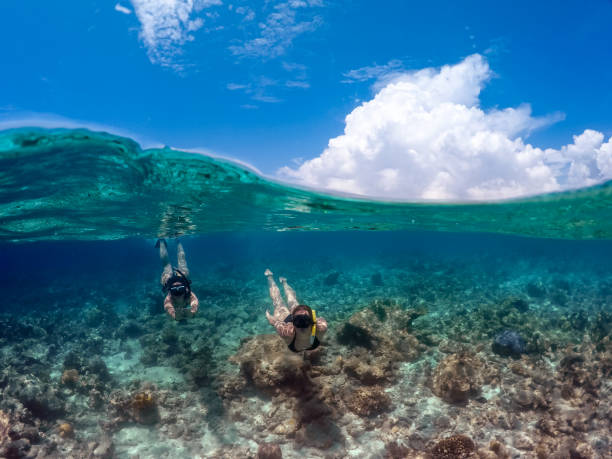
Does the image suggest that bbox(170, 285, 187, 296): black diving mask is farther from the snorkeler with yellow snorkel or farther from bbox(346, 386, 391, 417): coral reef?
bbox(346, 386, 391, 417): coral reef

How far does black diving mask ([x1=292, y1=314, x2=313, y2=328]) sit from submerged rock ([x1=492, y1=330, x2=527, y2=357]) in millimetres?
7948

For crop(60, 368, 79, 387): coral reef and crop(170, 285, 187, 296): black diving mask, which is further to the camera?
crop(60, 368, 79, 387): coral reef

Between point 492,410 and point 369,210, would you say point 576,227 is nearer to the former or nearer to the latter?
point 369,210

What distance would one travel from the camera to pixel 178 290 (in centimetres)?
788

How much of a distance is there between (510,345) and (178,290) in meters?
10.7

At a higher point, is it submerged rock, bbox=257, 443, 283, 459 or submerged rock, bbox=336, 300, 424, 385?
submerged rock, bbox=336, 300, 424, 385

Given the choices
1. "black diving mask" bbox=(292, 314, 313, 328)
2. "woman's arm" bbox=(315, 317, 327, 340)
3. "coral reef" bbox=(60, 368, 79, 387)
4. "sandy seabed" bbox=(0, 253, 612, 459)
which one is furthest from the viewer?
"coral reef" bbox=(60, 368, 79, 387)

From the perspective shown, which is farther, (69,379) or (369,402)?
(69,379)

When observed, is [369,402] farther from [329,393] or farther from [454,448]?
[454,448]

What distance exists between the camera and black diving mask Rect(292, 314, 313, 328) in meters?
6.13

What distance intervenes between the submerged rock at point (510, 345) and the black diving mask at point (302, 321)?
7.95 meters

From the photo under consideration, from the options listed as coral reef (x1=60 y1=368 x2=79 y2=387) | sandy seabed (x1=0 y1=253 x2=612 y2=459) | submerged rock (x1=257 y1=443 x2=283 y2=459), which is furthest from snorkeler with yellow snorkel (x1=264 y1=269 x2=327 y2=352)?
coral reef (x1=60 y1=368 x2=79 y2=387)

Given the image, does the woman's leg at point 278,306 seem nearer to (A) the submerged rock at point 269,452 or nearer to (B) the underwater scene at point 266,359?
(B) the underwater scene at point 266,359

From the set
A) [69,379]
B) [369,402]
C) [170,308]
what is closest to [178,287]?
[170,308]
